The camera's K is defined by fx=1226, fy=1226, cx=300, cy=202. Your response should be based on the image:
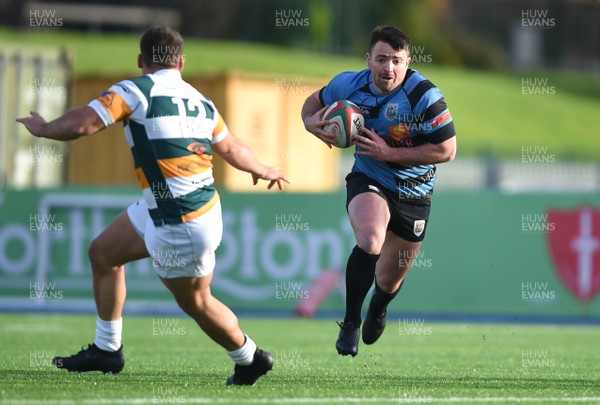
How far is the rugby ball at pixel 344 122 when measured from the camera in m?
8.51

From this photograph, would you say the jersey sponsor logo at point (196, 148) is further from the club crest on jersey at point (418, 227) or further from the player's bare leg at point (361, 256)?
the club crest on jersey at point (418, 227)

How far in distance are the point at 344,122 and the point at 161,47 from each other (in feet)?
5.64

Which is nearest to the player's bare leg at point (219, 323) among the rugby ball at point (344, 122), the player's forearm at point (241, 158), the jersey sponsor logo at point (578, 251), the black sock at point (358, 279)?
the player's forearm at point (241, 158)

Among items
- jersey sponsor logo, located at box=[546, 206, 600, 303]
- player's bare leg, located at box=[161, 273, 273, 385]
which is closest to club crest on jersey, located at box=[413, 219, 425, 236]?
player's bare leg, located at box=[161, 273, 273, 385]

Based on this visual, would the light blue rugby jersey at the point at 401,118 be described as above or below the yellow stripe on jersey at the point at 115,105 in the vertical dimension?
below

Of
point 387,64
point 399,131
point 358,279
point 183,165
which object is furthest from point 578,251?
point 183,165

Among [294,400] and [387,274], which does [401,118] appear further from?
[294,400]

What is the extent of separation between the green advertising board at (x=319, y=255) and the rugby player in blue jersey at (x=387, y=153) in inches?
255

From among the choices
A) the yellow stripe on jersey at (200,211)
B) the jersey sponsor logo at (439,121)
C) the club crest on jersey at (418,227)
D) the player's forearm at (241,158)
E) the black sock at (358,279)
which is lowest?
the black sock at (358,279)

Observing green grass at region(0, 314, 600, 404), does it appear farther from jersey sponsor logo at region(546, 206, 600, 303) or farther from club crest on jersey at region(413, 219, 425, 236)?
jersey sponsor logo at region(546, 206, 600, 303)

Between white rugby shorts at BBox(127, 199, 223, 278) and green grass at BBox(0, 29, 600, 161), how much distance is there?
3791cm

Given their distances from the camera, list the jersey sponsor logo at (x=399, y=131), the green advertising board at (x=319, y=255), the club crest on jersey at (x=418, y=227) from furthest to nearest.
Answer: the green advertising board at (x=319, y=255) → the club crest on jersey at (x=418, y=227) → the jersey sponsor logo at (x=399, y=131)

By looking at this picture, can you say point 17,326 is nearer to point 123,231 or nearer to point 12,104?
point 123,231

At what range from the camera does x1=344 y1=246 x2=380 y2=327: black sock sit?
841 cm
